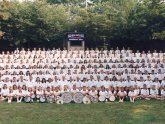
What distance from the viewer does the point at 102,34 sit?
38.2m

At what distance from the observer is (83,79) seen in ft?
78.0

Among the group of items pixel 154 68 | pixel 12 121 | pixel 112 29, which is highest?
pixel 112 29

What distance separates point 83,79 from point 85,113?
204 inches

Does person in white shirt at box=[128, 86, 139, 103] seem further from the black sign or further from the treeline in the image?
the treeline

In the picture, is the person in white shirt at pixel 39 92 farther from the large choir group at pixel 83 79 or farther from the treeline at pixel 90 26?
the treeline at pixel 90 26

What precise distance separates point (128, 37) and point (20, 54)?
1176 cm

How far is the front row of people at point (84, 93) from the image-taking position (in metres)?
22.5

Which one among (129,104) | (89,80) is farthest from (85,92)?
(129,104)

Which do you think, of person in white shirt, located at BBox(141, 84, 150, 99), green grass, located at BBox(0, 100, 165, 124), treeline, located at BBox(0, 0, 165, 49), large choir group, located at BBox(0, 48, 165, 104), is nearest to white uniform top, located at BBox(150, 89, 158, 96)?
large choir group, located at BBox(0, 48, 165, 104)

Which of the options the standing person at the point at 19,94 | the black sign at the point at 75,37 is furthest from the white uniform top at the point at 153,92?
the black sign at the point at 75,37

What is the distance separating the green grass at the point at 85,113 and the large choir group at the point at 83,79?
1.01 m

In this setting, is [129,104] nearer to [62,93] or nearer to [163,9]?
[62,93]

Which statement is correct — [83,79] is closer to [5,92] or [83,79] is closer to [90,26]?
[5,92]

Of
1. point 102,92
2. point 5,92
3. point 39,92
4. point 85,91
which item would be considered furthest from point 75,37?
point 5,92
